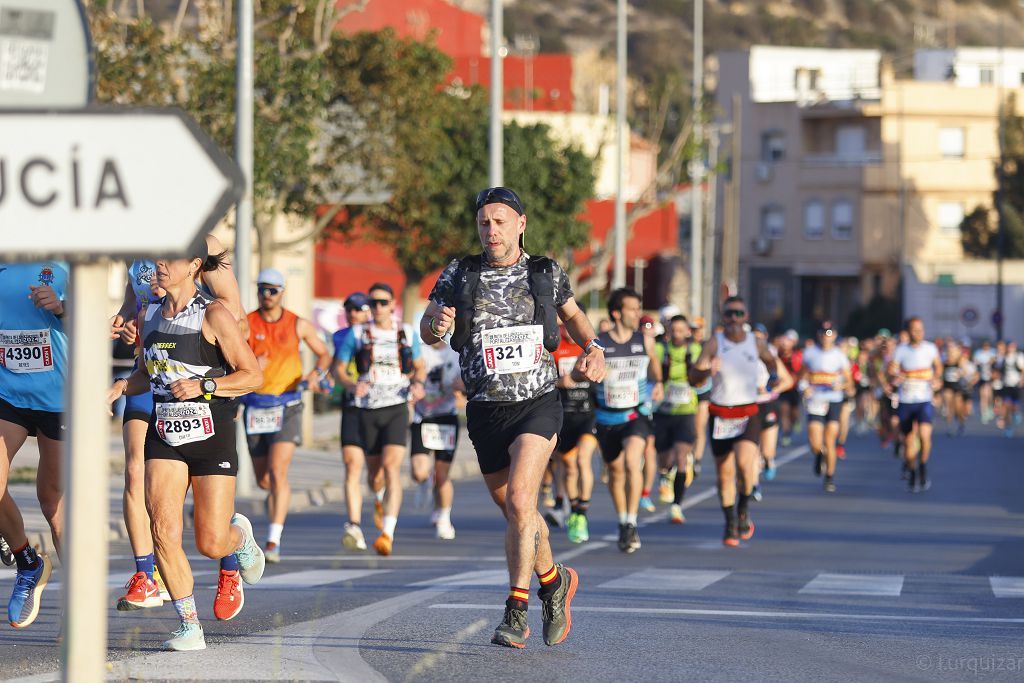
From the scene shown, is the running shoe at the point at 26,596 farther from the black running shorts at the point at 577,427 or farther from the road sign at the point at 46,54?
the black running shorts at the point at 577,427

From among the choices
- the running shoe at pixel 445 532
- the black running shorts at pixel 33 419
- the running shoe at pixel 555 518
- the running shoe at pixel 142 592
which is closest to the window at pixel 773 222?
the running shoe at pixel 555 518

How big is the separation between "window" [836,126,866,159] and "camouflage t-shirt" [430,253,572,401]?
74.8 meters

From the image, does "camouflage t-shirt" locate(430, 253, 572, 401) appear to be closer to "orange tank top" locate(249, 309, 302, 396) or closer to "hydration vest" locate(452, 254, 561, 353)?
"hydration vest" locate(452, 254, 561, 353)

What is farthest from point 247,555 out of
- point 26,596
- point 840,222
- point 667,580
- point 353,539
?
point 840,222

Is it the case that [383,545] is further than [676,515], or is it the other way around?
[676,515]

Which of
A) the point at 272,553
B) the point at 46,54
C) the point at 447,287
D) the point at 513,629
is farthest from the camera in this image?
the point at 272,553

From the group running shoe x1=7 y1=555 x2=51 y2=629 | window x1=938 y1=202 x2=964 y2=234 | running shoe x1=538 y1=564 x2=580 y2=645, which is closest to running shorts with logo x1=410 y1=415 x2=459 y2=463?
running shoe x1=7 y1=555 x2=51 y2=629

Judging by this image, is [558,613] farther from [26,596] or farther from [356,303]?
[356,303]

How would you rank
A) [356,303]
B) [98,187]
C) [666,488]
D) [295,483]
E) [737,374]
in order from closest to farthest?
[98,187] < [356,303] < [737,374] < [666,488] < [295,483]

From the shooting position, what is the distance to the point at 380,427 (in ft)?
47.5

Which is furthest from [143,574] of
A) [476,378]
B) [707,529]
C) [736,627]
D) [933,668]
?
[707,529]

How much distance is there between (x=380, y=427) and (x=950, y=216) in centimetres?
7110

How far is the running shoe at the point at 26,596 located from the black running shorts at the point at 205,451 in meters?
0.95

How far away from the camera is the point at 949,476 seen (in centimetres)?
2508
